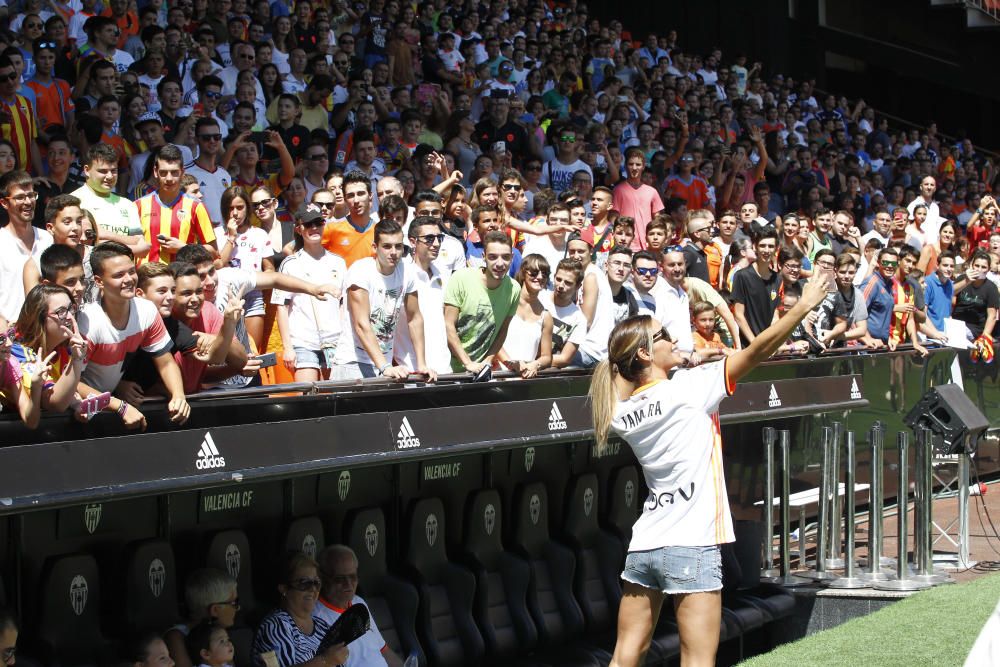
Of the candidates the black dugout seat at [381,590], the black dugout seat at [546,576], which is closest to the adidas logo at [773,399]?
the black dugout seat at [546,576]

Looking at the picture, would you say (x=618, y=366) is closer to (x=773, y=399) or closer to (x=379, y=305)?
(x=379, y=305)

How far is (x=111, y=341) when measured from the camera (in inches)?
214

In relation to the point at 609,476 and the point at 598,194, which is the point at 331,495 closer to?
the point at 609,476

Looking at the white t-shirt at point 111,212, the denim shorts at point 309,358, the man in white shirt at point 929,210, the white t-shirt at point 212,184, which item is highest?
the man in white shirt at point 929,210

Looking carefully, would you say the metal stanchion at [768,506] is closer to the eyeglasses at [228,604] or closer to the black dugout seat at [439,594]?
the black dugout seat at [439,594]

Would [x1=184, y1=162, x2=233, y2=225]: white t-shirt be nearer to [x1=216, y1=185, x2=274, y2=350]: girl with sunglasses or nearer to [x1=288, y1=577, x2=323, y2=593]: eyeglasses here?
[x1=216, y1=185, x2=274, y2=350]: girl with sunglasses

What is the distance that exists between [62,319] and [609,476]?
175 inches

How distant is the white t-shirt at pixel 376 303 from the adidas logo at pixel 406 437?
1347 millimetres

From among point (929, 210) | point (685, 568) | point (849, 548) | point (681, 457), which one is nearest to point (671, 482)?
point (681, 457)

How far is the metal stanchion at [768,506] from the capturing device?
8.79 m

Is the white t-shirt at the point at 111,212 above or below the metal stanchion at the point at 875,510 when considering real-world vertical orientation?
above

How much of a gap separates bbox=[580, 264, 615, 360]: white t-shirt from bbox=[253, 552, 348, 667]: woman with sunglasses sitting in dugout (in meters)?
2.87

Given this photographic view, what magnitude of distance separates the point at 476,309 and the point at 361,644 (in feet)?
8.34

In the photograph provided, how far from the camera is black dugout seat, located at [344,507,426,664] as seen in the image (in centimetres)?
671
